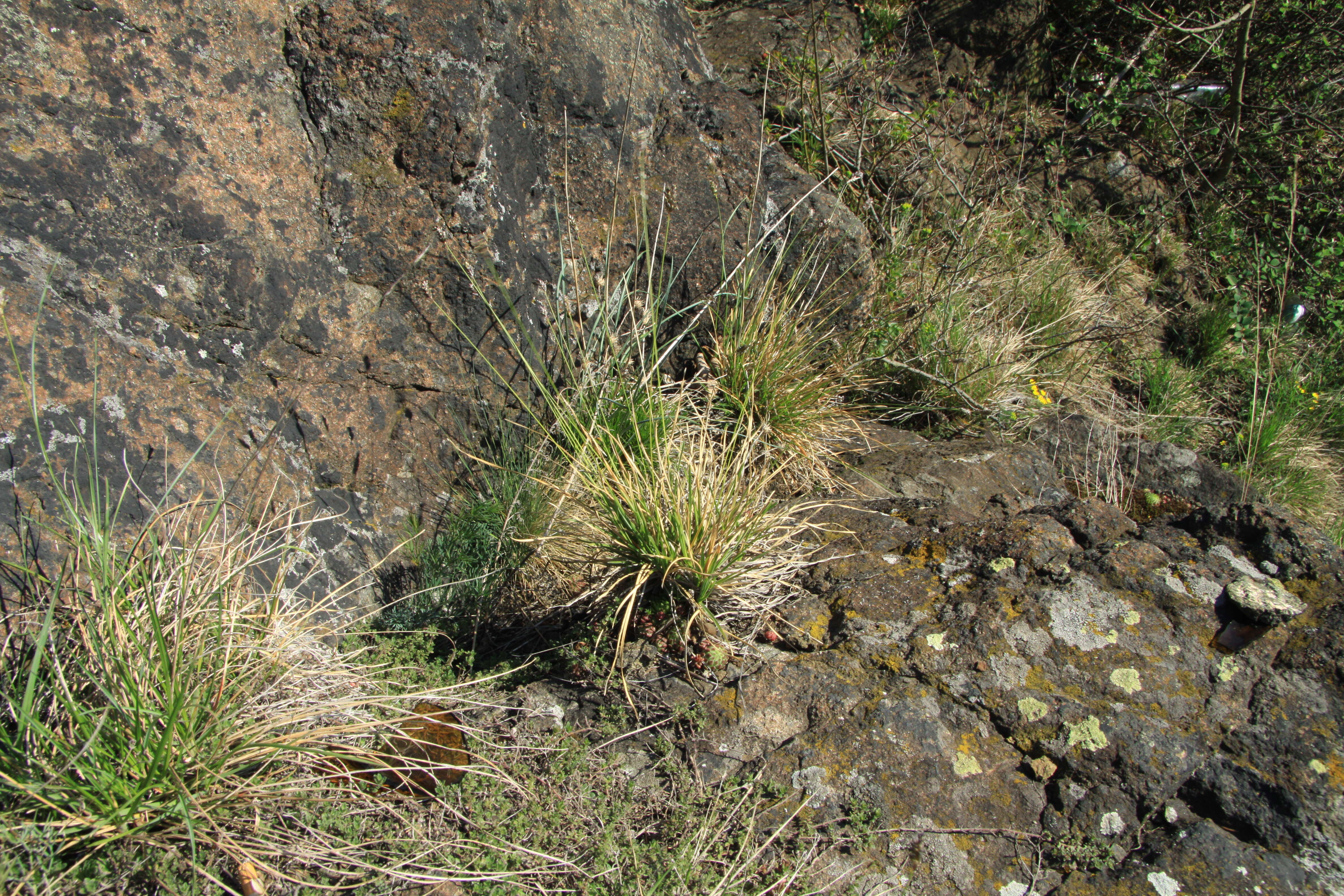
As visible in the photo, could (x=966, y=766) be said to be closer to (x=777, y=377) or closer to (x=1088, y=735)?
(x=1088, y=735)

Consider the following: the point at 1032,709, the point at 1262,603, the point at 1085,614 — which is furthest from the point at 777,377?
the point at 1262,603

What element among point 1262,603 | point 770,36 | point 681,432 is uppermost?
point 770,36

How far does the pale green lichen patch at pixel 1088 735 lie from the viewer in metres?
1.98

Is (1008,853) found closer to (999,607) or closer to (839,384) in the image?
(999,607)

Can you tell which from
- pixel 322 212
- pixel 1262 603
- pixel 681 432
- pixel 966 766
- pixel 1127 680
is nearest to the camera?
pixel 966 766

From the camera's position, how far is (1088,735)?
200 cm

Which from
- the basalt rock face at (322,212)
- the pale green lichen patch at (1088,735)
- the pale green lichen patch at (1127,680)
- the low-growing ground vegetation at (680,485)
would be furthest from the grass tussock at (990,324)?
A: the pale green lichen patch at (1088,735)

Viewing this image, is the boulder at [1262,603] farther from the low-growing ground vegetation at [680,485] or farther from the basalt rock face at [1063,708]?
the low-growing ground vegetation at [680,485]

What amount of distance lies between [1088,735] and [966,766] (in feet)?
1.04

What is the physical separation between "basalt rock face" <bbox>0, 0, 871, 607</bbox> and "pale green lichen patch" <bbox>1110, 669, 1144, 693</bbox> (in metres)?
2.23

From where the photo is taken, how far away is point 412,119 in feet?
9.61

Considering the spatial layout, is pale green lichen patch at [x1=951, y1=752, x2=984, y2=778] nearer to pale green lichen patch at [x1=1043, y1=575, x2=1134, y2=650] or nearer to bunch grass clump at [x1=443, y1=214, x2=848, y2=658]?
pale green lichen patch at [x1=1043, y1=575, x2=1134, y2=650]

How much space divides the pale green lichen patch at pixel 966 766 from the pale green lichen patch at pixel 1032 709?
189 millimetres

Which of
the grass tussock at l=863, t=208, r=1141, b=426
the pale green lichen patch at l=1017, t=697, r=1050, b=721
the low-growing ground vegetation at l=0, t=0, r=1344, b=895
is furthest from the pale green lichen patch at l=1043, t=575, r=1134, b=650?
the grass tussock at l=863, t=208, r=1141, b=426
